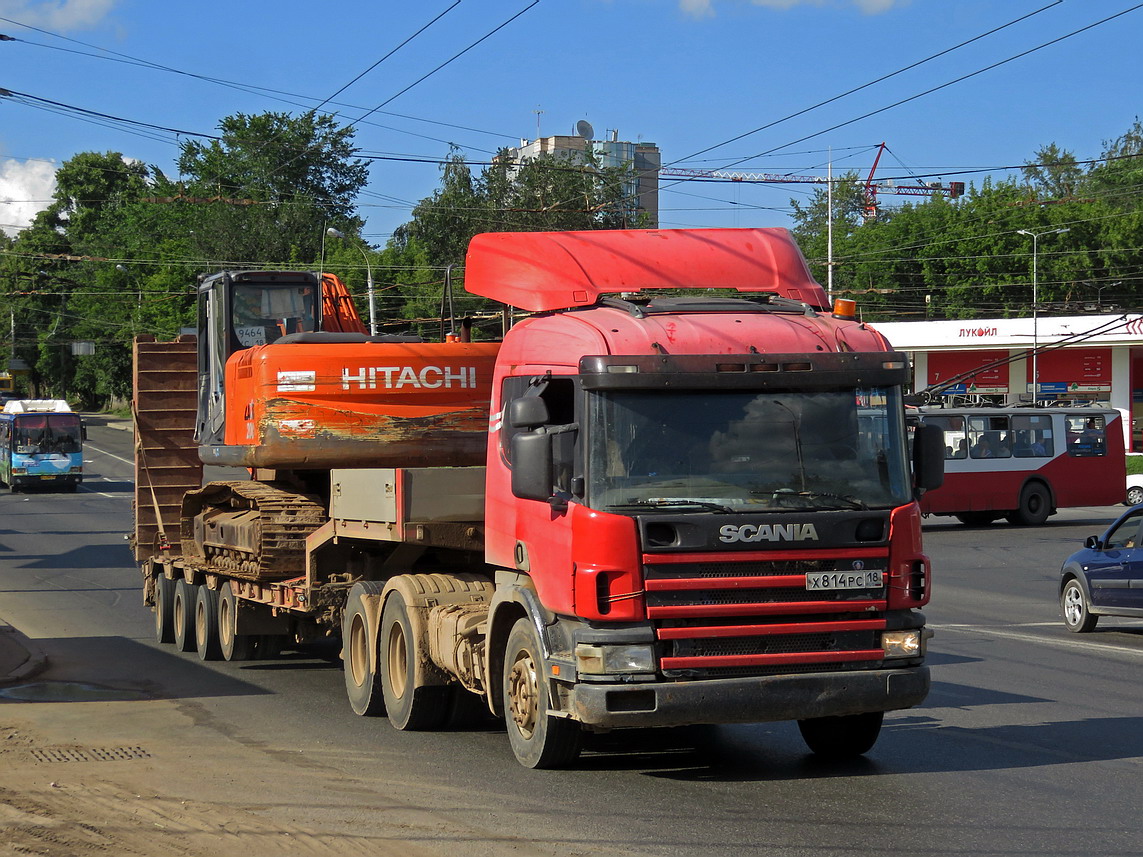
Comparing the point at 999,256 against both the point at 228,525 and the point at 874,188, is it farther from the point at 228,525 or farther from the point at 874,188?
the point at 228,525

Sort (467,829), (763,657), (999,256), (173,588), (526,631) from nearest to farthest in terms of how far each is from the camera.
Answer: (467,829) < (763,657) < (526,631) < (173,588) < (999,256)

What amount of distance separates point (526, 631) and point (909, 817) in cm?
232

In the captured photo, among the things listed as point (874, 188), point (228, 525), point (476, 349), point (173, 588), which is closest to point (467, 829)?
point (476, 349)

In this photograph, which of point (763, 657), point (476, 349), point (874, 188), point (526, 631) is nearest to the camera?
point (763, 657)

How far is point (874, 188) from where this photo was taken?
119 m

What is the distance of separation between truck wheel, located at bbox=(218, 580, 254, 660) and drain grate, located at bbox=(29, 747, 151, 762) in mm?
4105

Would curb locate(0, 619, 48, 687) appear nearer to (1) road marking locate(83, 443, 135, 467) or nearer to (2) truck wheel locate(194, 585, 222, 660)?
(2) truck wheel locate(194, 585, 222, 660)

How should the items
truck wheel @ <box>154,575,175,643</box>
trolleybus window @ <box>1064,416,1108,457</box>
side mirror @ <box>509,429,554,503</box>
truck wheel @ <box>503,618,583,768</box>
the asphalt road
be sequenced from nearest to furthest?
the asphalt road
side mirror @ <box>509,429,554,503</box>
truck wheel @ <box>503,618,583,768</box>
truck wheel @ <box>154,575,175,643</box>
trolleybus window @ <box>1064,416,1108,457</box>

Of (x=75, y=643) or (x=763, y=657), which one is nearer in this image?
(x=763, y=657)

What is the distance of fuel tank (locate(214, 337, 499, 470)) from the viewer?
1145 centimetres

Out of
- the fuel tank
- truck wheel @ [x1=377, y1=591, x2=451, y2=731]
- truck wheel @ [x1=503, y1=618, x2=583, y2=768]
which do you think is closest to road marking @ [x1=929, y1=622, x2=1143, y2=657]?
the fuel tank

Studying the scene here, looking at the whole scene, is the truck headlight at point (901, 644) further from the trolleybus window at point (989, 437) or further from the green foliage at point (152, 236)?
the green foliage at point (152, 236)

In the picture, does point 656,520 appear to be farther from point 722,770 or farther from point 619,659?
point 722,770

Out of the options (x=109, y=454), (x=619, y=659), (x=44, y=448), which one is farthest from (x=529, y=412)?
(x=109, y=454)
